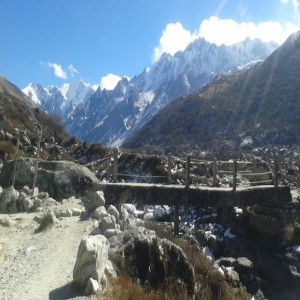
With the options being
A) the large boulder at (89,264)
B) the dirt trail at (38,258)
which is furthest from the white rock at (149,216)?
the large boulder at (89,264)

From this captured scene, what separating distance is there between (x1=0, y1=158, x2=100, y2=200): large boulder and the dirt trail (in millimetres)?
4755

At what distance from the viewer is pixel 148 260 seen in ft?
23.5

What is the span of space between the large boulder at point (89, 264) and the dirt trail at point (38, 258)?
210 millimetres

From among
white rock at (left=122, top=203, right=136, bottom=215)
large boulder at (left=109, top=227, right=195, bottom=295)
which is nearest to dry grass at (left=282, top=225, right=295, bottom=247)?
white rock at (left=122, top=203, right=136, bottom=215)

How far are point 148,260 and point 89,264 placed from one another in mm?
1455

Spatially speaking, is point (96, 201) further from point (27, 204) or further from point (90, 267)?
point (90, 267)

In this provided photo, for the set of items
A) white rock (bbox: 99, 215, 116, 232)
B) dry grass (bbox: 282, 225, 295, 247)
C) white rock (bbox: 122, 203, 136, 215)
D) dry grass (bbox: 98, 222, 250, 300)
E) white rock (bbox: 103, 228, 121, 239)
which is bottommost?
dry grass (bbox: 98, 222, 250, 300)

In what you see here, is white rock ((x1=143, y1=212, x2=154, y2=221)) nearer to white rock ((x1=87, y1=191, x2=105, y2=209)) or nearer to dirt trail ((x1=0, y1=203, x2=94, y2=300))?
white rock ((x1=87, y1=191, x2=105, y2=209))

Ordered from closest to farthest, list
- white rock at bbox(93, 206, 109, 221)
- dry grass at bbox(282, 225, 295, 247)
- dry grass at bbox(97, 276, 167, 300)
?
1. dry grass at bbox(97, 276, 167, 300)
2. white rock at bbox(93, 206, 109, 221)
3. dry grass at bbox(282, 225, 295, 247)

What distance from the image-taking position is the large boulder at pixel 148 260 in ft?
22.5

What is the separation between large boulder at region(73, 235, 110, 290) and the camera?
598cm

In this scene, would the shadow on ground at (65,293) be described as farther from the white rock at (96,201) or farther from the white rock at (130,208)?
the white rock at (130,208)

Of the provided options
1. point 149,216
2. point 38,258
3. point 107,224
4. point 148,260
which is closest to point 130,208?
point 149,216

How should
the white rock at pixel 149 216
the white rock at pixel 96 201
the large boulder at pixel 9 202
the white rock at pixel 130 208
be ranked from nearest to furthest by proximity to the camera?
1. the white rock at pixel 96 201
2. the large boulder at pixel 9 202
3. the white rock at pixel 130 208
4. the white rock at pixel 149 216
